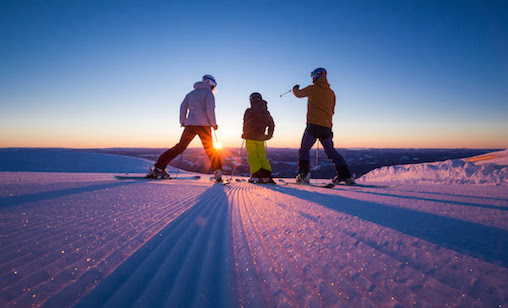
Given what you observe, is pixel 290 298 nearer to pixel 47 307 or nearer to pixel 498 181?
pixel 47 307

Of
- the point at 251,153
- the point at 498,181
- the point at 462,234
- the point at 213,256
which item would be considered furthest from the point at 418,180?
the point at 213,256

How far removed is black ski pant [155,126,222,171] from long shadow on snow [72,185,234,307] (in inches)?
131

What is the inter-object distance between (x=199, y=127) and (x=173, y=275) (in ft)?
12.9

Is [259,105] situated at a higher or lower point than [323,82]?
lower

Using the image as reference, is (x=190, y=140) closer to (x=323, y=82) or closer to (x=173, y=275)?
(x=323, y=82)

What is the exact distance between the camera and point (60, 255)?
83 cm

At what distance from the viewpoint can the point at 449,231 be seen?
43.1 inches

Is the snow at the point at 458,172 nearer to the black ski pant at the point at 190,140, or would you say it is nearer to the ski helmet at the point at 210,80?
the black ski pant at the point at 190,140

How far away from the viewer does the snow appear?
384 centimetres

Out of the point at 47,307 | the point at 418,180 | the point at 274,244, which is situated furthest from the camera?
the point at 418,180

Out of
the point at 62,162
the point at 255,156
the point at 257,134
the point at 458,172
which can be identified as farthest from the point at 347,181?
the point at 62,162

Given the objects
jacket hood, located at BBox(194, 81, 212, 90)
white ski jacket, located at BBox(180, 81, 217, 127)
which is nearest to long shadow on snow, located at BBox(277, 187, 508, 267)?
white ski jacket, located at BBox(180, 81, 217, 127)

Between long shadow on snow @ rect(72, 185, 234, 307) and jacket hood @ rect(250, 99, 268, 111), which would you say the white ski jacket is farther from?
long shadow on snow @ rect(72, 185, 234, 307)

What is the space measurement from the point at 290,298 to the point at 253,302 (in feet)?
0.36
